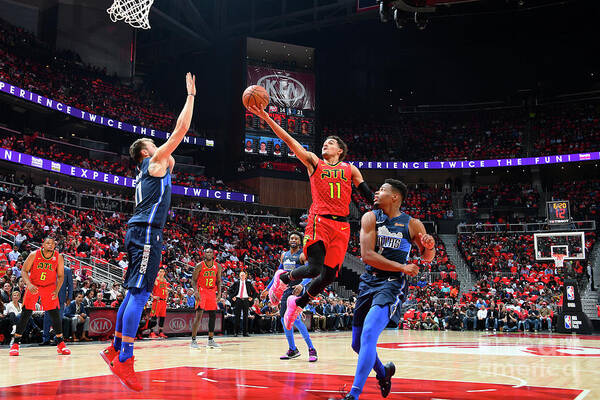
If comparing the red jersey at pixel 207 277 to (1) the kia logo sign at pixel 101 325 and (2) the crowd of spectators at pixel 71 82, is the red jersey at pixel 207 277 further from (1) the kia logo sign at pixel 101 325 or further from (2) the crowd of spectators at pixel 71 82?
(2) the crowd of spectators at pixel 71 82

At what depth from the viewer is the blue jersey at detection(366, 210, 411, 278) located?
16.0 feet

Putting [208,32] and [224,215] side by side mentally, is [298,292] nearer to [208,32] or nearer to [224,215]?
[224,215]

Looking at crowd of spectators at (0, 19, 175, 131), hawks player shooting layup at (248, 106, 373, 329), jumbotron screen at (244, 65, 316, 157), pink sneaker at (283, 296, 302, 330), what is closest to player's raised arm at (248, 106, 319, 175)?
hawks player shooting layup at (248, 106, 373, 329)

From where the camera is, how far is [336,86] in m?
42.0

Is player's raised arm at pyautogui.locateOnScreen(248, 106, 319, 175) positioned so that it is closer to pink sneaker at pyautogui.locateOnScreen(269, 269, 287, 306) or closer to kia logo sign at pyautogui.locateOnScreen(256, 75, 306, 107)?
pink sneaker at pyautogui.locateOnScreen(269, 269, 287, 306)

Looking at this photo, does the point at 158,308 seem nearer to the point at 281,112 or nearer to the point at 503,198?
the point at 281,112

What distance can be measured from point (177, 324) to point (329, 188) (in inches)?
421

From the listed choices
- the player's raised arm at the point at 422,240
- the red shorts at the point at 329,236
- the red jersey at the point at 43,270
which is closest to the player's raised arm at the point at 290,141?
the red shorts at the point at 329,236

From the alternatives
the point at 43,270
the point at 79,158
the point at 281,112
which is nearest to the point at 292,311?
the point at 43,270

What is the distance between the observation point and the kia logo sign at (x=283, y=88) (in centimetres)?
3309

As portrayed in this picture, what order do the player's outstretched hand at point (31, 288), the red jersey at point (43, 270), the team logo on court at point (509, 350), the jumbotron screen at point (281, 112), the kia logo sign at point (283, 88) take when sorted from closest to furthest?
the player's outstretched hand at point (31, 288), the red jersey at point (43, 270), the team logo on court at point (509, 350), the jumbotron screen at point (281, 112), the kia logo sign at point (283, 88)

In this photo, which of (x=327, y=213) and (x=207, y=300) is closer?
(x=327, y=213)

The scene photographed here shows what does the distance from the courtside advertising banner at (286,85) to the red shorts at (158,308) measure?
20.2 meters

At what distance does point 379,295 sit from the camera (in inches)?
187
